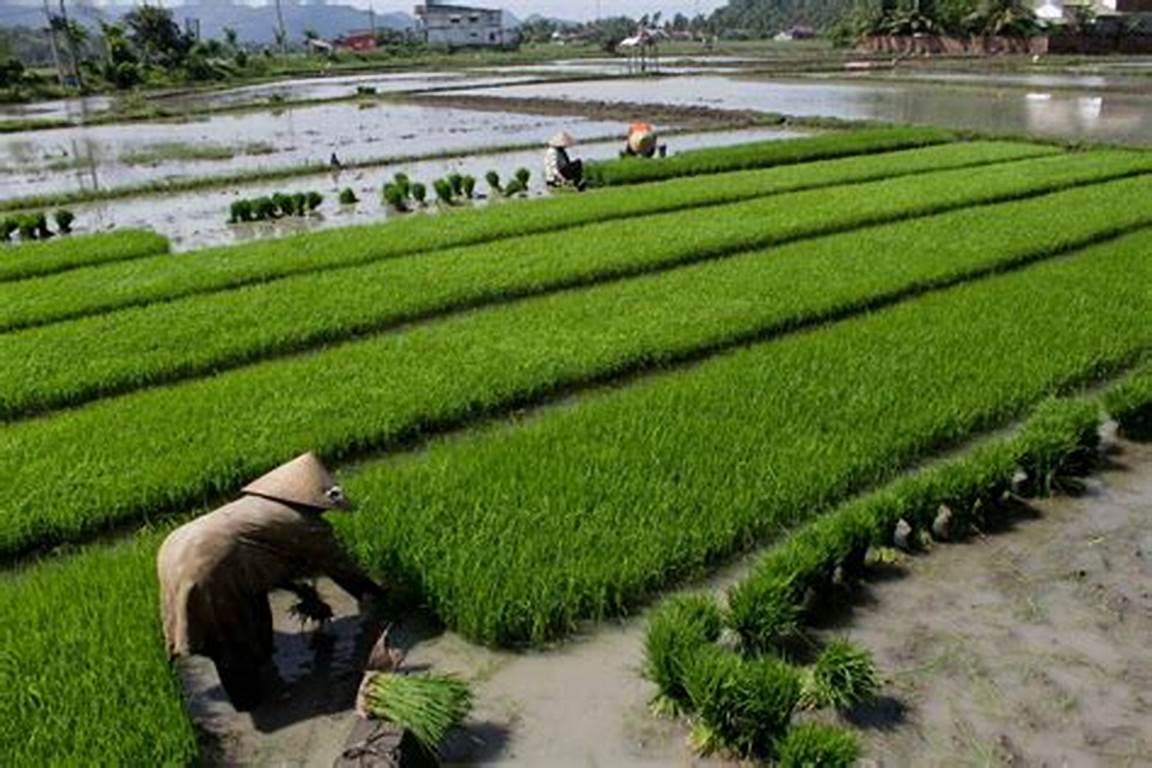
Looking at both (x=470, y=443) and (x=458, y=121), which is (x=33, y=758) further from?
(x=458, y=121)

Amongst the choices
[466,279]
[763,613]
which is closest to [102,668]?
[763,613]

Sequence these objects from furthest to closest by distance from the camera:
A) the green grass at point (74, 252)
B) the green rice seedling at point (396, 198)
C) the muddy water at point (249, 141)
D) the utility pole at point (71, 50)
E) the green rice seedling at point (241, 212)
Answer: the utility pole at point (71, 50) < the muddy water at point (249, 141) < the green rice seedling at point (396, 198) < the green rice seedling at point (241, 212) < the green grass at point (74, 252)

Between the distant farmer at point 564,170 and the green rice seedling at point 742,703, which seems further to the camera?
the distant farmer at point 564,170

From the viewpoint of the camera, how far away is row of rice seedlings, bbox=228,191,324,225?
1308 centimetres

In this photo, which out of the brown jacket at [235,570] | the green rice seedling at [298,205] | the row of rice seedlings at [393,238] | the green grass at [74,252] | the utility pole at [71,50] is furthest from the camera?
the utility pole at [71,50]

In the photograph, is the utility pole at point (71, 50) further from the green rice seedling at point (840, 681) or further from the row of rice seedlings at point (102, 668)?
the green rice seedling at point (840, 681)

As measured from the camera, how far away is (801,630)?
3.89m

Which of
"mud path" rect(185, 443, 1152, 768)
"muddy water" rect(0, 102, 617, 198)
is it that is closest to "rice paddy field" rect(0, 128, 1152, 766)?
"mud path" rect(185, 443, 1152, 768)

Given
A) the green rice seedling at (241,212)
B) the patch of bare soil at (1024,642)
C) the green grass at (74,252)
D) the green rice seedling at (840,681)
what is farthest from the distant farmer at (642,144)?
the green rice seedling at (840,681)

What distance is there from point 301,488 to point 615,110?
81.0ft

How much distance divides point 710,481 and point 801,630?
1.10 meters

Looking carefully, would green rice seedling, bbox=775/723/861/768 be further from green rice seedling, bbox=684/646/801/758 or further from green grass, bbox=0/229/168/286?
green grass, bbox=0/229/168/286

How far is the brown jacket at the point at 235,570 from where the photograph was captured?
3.24m

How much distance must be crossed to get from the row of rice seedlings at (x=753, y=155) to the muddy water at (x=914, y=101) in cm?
310
